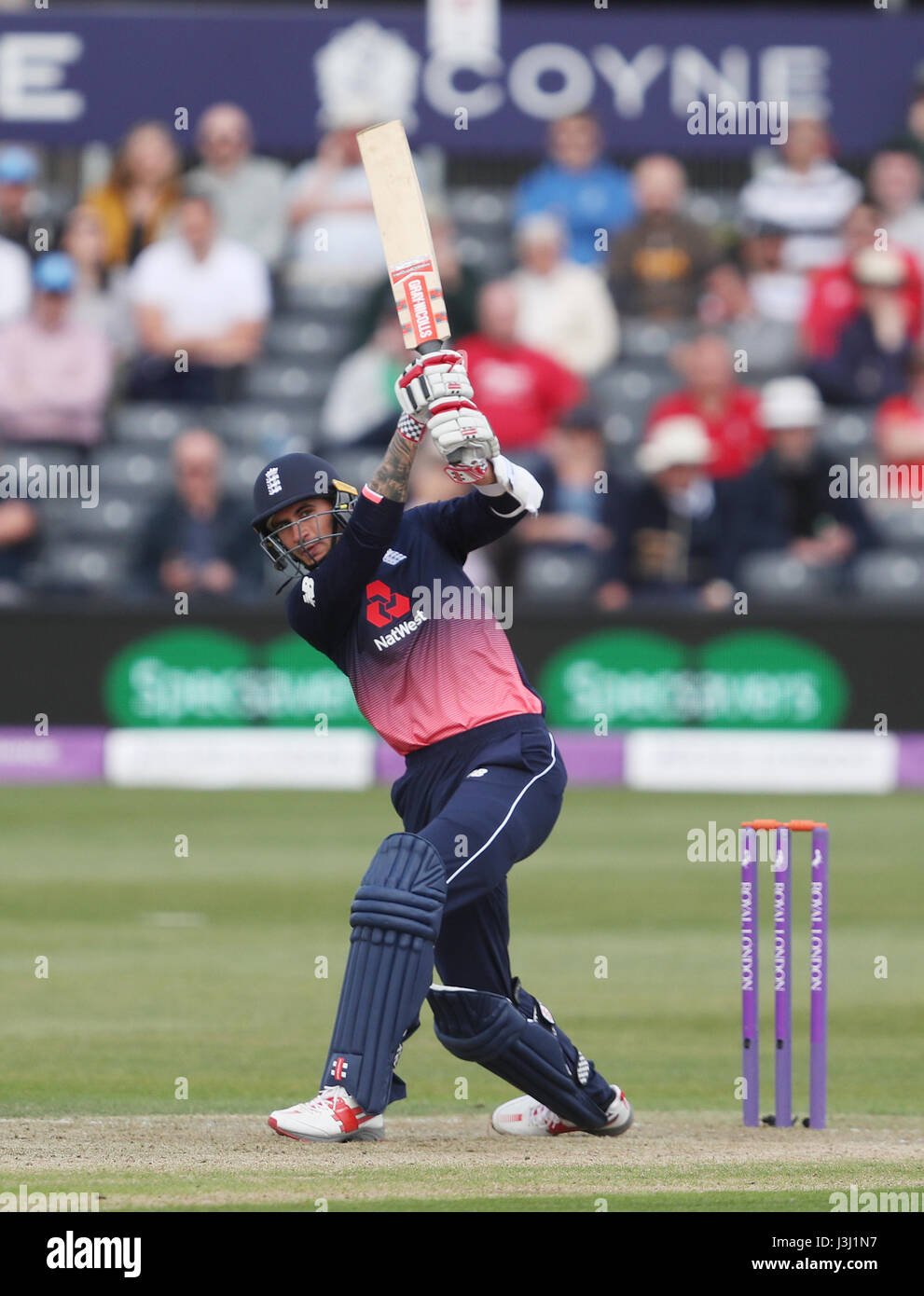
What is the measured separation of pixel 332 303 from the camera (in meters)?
18.1

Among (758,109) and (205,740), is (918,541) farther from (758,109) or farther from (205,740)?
(205,740)

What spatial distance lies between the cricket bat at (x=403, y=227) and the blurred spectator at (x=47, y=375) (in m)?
10.4

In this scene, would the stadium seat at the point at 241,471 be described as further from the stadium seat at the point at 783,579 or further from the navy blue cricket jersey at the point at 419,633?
the navy blue cricket jersey at the point at 419,633

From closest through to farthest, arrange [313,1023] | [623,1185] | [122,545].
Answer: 1. [623,1185]
2. [313,1023]
3. [122,545]

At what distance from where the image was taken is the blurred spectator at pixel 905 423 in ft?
52.7

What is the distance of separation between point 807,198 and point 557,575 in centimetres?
405

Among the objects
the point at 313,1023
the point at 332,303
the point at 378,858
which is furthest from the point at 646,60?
the point at 378,858

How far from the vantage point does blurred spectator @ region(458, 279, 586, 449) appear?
52.8ft

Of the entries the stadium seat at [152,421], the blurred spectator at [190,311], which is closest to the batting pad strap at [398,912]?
the stadium seat at [152,421]

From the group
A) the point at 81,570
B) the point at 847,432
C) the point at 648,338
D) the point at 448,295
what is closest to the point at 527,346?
the point at 448,295

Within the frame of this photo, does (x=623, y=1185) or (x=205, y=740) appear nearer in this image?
(x=623, y=1185)

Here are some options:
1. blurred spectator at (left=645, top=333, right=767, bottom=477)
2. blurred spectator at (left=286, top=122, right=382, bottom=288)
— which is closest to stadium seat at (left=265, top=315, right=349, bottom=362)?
blurred spectator at (left=286, top=122, right=382, bottom=288)

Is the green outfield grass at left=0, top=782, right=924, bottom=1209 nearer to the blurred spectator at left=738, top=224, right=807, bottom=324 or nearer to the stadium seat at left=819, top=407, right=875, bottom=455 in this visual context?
the stadium seat at left=819, top=407, right=875, bottom=455

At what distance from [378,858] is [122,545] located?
10690 millimetres
